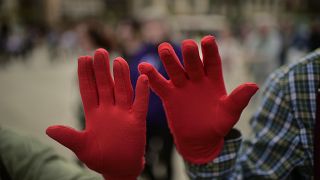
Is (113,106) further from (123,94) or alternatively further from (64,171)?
(64,171)

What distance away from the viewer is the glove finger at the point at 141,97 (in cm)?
113

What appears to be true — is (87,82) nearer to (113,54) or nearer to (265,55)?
(113,54)

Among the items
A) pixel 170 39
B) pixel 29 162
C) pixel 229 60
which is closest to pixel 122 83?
pixel 29 162

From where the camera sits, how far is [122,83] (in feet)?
3.73

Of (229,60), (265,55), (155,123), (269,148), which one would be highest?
(269,148)

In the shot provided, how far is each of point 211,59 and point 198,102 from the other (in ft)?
0.40

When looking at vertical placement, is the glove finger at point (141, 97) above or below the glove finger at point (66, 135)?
above

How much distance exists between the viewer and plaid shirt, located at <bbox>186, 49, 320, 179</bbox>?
4.34 feet

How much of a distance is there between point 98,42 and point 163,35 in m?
0.73

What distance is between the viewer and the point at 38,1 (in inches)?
1564

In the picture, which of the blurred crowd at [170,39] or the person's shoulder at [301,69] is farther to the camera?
the blurred crowd at [170,39]

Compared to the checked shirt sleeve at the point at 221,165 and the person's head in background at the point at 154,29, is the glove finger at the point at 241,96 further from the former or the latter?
the person's head in background at the point at 154,29

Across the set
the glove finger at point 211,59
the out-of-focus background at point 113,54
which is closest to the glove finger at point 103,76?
the glove finger at point 211,59

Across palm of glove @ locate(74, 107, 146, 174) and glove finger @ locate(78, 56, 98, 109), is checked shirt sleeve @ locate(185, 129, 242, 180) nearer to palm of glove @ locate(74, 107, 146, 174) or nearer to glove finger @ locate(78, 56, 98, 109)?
palm of glove @ locate(74, 107, 146, 174)
